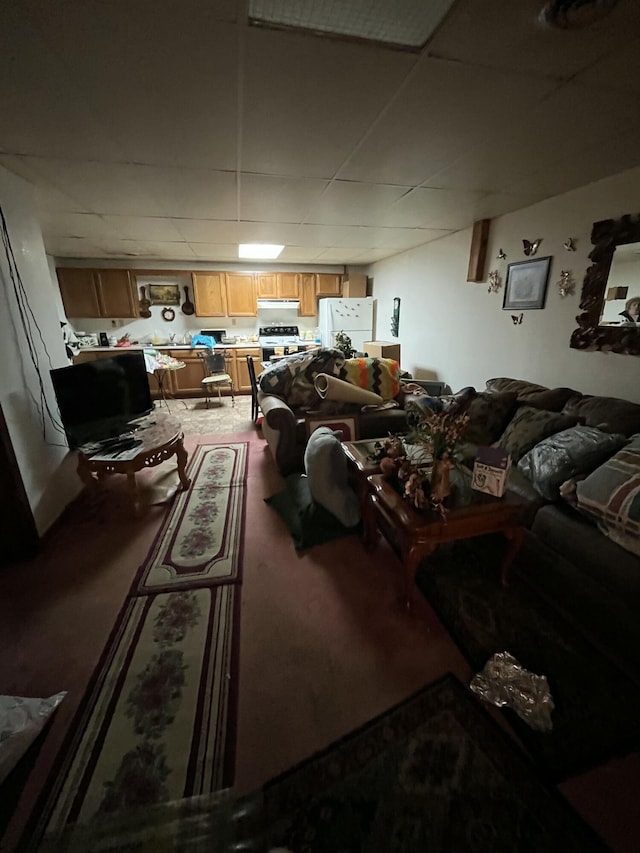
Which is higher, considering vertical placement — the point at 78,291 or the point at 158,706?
the point at 78,291

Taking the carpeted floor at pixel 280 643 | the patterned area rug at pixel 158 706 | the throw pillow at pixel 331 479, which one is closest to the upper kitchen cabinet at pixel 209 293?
the carpeted floor at pixel 280 643

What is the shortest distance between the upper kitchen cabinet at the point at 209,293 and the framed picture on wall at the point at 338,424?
12.5 ft

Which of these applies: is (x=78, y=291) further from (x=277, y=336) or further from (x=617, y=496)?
(x=617, y=496)

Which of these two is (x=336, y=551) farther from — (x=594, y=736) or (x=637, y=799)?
(x=637, y=799)

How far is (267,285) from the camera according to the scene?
19.8 ft

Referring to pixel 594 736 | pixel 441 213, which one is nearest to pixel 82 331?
pixel 441 213

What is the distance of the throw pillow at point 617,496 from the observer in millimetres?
1422

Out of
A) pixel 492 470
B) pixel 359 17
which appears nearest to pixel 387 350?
pixel 492 470

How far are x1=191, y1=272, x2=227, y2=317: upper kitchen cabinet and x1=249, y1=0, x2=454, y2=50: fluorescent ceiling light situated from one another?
16.8ft

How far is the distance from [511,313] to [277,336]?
4.01m

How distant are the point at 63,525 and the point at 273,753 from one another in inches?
83.2

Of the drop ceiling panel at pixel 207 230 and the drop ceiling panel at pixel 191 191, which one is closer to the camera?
the drop ceiling panel at pixel 191 191

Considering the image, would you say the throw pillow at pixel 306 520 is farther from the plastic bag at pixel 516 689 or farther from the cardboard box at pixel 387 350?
the cardboard box at pixel 387 350

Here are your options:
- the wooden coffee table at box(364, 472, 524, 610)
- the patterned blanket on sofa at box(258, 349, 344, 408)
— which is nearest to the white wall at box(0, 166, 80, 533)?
the patterned blanket on sofa at box(258, 349, 344, 408)
